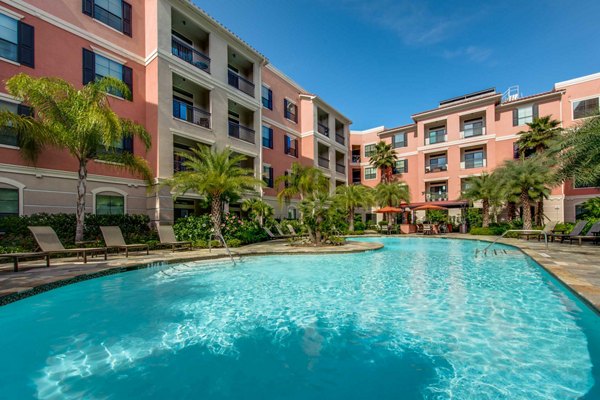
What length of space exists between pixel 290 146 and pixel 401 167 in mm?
15301

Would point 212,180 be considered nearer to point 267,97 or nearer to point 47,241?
point 47,241

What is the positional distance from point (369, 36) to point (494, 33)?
7.15 m

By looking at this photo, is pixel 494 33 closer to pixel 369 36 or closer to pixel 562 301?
pixel 369 36

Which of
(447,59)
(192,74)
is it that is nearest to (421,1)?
(447,59)

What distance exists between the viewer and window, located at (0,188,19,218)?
455 inches

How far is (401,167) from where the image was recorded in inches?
1385

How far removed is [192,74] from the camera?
1747 cm

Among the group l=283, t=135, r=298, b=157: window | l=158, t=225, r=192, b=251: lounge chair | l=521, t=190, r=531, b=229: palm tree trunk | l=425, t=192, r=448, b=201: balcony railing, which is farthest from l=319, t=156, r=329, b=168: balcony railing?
l=158, t=225, r=192, b=251: lounge chair

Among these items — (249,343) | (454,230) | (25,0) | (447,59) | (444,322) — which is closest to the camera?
(249,343)

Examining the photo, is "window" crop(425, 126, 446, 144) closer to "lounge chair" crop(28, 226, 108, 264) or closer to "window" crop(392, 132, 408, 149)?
"window" crop(392, 132, 408, 149)

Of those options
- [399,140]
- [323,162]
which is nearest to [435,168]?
[399,140]

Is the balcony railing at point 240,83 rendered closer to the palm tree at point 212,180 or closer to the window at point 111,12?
the window at point 111,12

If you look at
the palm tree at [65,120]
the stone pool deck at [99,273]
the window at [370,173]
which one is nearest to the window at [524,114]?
the window at [370,173]

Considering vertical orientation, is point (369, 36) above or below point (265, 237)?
above
